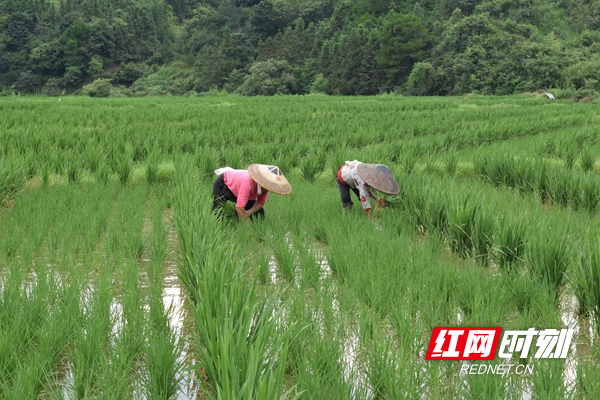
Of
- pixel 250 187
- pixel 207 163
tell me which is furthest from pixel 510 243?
pixel 207 163

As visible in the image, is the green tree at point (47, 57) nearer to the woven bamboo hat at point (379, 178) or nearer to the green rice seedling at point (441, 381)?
the woven bamboo hat at point (379, 178)

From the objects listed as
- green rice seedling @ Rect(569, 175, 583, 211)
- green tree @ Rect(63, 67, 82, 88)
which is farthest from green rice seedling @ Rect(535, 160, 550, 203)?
green tree @ Rect(63, 67, 82, 88)

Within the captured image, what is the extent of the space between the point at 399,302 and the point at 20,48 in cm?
5638

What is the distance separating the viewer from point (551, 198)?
4.40 metres

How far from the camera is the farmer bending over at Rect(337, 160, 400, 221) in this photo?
3279mm

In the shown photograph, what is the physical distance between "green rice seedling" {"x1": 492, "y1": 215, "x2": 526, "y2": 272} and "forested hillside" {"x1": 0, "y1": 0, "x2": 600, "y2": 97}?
2319 cm

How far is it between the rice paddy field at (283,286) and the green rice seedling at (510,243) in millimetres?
14

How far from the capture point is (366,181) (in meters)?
3.28

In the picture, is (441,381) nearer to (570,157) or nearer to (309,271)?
(309,271)

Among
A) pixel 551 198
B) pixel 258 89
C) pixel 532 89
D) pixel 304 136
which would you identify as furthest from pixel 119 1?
pixel 551 198

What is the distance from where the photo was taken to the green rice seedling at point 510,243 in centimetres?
260

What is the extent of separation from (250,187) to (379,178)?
0.92 metres

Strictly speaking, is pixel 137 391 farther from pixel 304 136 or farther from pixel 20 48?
pixel 20 48

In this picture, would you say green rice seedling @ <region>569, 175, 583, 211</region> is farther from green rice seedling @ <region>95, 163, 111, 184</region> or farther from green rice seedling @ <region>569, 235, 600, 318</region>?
green rice seedling @ <region>95, 163, 111, 184</region>
